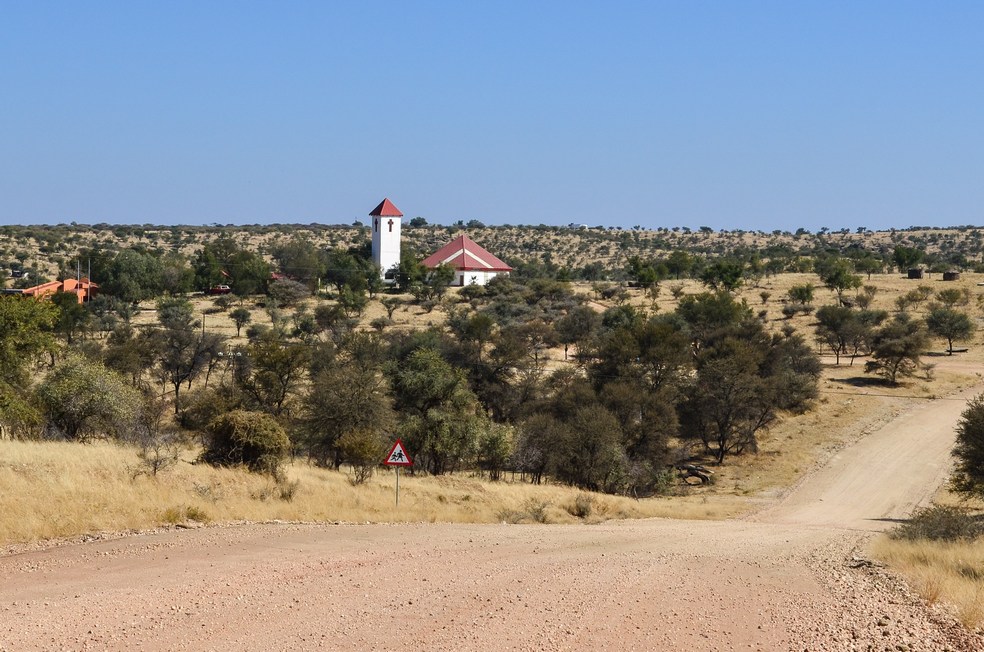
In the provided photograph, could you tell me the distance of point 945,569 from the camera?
15.4 meters

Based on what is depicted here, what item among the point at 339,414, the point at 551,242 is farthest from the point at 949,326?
the point at 551,242

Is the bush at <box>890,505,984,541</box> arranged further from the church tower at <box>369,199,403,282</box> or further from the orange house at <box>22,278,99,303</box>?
the church tower at <box>369,199,403,282</box>

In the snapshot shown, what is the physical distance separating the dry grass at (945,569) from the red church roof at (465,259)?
79.3 meters

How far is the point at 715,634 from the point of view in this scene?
11.2 m

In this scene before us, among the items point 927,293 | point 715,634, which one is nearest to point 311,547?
point 715,634

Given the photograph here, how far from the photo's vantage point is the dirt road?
1063 cm

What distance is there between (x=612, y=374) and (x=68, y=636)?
42.3 metres

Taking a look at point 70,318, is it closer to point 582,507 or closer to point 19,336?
point 19,336

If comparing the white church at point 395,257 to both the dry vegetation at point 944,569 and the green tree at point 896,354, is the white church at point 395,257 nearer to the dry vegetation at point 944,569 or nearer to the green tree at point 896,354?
the green tree at point 896,354

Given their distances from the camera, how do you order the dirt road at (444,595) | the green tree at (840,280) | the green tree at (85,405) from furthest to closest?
the green tree at (840,280) → the green tree at (85,405) → the dirt road at (444,595)

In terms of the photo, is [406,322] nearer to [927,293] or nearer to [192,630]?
[927,293]

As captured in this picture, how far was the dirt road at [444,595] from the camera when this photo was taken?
10.6m

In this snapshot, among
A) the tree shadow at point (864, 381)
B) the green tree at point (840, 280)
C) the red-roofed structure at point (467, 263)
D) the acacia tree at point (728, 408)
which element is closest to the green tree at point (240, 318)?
the red-roofed structure at point (467, 263)

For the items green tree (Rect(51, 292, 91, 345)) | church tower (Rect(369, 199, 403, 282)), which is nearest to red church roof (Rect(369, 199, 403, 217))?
church tower (Rect(369, 199, 403, 282))
